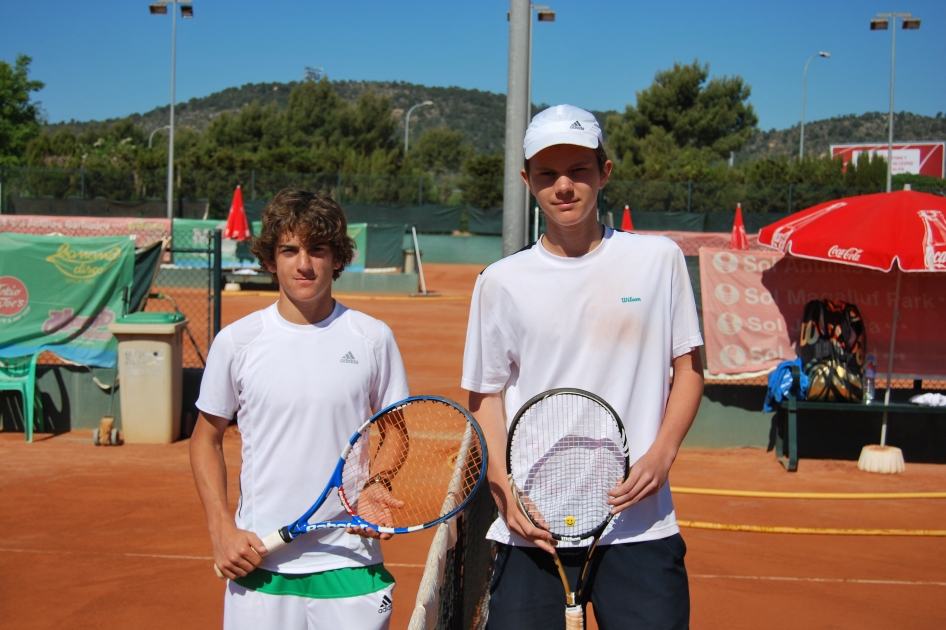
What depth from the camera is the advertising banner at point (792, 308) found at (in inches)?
325

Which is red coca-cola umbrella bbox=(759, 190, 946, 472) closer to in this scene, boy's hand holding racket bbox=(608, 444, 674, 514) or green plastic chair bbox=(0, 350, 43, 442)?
boy's hand holding racket bbox=(608, 444, 674, 514)

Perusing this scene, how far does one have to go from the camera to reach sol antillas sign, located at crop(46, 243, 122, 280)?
8.43 meters

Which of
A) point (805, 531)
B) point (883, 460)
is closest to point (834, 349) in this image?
point (883, 460)

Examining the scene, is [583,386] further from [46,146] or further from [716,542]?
[46,146]

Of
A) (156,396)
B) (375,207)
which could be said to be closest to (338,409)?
(156,396)

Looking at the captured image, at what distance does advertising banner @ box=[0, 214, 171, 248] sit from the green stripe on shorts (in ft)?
51.4

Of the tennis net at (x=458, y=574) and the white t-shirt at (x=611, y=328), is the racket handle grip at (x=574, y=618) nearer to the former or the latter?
the white t-shirt at (x=611, y=328)

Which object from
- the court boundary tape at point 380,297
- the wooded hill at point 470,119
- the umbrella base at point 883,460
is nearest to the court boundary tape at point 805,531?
the umbrella base at point 883,460

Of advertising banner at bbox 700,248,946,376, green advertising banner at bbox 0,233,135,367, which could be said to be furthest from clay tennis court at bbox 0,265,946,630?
advertising banner at bbox 700,248,946,376

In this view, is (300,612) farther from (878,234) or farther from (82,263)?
(82,263)

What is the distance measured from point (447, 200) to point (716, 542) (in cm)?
4106

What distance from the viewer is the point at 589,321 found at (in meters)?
2.28

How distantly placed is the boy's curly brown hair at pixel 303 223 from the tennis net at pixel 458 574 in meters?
0.93

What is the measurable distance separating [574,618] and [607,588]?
116mm
